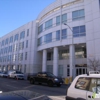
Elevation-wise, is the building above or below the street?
above

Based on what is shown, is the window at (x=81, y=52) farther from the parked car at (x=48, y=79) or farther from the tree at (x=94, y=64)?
the parked car at (x=48, y=79)

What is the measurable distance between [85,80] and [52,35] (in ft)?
108

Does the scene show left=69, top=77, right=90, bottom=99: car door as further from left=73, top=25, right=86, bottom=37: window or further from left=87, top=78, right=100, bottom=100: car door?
left=73, top=25, right=86, bottom=37: window

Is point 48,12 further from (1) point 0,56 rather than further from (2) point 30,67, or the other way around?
(1) point 0,56

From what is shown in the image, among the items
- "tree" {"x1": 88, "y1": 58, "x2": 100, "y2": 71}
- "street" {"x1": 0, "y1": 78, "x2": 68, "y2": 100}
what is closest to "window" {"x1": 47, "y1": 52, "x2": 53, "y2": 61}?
"tree" {"x1": 88, "y1": 58, "x2": 100, "y2": 71}

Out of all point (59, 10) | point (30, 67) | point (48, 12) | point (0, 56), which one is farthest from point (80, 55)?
point (0, 56)

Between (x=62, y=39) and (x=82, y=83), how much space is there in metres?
29.9

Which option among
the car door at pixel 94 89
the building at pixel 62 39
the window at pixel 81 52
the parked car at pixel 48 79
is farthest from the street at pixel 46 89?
the window at pixel 81 52

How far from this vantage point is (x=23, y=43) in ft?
172

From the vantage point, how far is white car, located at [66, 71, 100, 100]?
4.53m

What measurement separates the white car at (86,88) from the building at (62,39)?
2113cm

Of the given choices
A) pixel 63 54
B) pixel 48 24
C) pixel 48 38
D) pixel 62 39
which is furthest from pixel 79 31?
pixel 48 24

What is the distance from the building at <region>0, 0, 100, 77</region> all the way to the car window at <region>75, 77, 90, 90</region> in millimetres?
21150

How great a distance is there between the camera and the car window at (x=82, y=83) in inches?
190
